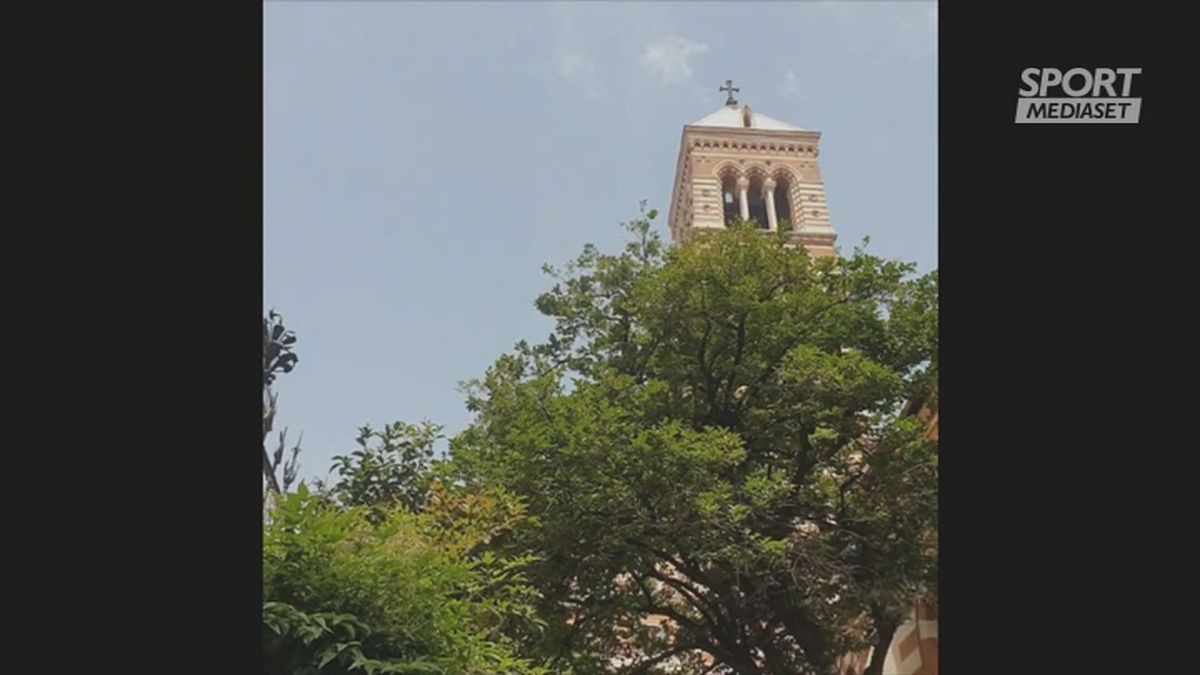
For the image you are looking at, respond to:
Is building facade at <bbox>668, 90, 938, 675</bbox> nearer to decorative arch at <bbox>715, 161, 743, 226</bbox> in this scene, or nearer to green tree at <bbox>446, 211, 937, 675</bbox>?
decorative arch at <bbox>715, 161, 743, 226</bbox>

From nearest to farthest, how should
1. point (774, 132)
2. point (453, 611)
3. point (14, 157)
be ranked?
point (14, 157), point (453, 611), point (774, 132)

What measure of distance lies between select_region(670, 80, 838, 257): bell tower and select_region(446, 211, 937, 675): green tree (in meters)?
18.6

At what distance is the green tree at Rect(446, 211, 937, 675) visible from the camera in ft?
42.6

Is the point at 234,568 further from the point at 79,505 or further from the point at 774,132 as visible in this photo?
the point at 774,132

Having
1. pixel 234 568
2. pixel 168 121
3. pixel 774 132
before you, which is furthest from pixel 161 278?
pixel 774 132

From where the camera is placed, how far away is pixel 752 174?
116ft

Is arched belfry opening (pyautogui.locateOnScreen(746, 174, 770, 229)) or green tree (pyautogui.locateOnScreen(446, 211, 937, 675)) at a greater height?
arched belfry opening (pyautogui.locateOnScreen(746, 174, 770, 229))
